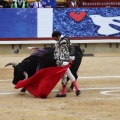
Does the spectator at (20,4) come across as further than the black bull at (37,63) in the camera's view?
Yes

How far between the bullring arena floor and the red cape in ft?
0.47

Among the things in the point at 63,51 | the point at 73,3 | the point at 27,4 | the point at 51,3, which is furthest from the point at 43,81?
the point at 73,3

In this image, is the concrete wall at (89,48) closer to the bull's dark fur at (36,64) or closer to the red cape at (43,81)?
the bull's dark fur at (36,64)

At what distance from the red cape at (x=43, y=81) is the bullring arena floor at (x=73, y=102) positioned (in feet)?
0.47

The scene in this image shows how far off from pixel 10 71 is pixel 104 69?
2575 mm

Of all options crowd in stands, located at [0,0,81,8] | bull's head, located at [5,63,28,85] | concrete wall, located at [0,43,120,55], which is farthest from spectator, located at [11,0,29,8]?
bull's head, located at [5,63,28,85]

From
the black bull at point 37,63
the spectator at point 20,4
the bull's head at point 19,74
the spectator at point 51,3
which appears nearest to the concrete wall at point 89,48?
the spectator at point 20,4

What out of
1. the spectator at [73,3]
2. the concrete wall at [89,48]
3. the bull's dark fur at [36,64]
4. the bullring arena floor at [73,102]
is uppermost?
the spectator at [73,3]

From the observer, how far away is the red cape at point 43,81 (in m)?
10.4

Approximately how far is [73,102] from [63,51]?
116 cm

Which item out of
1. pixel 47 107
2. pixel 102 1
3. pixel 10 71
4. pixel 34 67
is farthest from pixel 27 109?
pixel 102 1

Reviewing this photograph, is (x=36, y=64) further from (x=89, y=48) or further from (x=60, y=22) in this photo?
(x=89, y=48)

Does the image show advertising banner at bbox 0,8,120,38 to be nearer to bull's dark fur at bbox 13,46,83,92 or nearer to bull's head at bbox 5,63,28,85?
bull's dark fur at bbox 13,46,83,92

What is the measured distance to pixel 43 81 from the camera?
10438 mm
